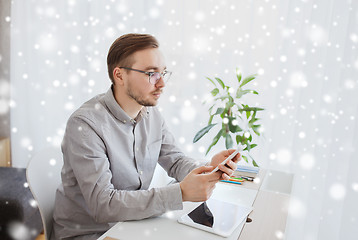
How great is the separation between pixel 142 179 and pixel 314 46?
4.42 feet

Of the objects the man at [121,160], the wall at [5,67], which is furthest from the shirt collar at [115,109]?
the wall at [5,67]

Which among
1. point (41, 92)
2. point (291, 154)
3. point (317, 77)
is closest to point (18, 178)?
point (41, 92)

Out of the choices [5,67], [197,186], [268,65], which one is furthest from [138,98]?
[5,67]

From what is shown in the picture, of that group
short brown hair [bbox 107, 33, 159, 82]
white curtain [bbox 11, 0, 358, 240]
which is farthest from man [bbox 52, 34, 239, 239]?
white curtain [bbox 11, 0, 358, 240]

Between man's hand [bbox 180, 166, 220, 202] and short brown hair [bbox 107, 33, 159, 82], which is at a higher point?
short brown hair [bbox 107, 33, 159, 82]

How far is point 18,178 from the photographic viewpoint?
2.11 m

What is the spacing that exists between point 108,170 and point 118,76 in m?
0.39

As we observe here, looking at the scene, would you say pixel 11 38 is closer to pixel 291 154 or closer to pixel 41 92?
pixel 41 92

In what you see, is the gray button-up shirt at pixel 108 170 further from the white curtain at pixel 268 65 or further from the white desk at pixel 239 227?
the white curtain at pixel 268 65

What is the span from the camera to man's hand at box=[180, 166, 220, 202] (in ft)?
3.11

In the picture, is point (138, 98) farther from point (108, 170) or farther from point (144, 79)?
point (108, 170)

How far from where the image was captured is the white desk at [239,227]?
0.86m

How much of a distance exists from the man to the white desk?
0.04 meters

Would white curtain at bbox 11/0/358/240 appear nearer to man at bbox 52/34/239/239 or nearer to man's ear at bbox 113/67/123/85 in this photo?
man at bbox 52/34/239/239
